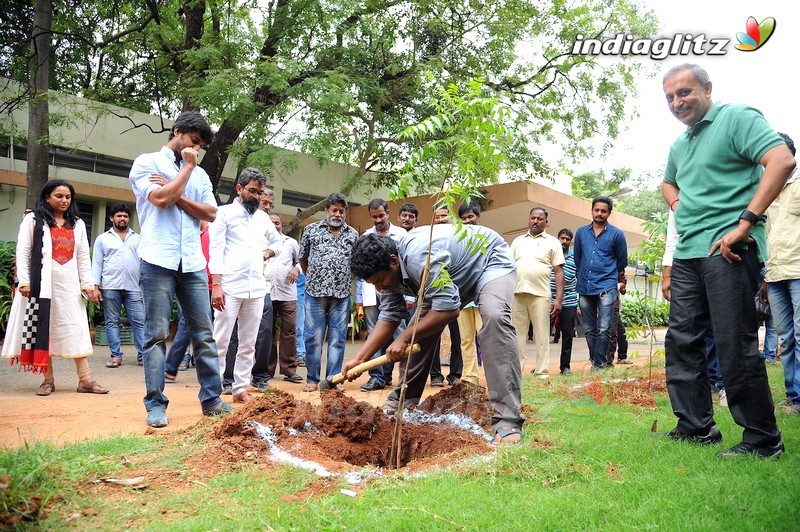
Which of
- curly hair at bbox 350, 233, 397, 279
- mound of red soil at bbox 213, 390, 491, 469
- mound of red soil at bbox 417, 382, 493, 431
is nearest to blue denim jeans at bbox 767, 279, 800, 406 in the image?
mound of red soil at bbox 417, 382, 493, 431

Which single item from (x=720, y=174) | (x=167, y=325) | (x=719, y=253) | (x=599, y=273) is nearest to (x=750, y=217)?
(x=719, y=253)

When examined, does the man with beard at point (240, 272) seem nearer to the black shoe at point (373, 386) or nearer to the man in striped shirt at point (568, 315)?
the black shoe at point (373, 386)

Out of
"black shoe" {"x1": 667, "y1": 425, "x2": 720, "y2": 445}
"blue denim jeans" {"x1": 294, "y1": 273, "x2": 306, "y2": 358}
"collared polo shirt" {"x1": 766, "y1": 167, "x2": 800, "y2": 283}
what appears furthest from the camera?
"blue denim jeans" {"x1": 294, "y1": 273, "x2": 306, "y2": 358}

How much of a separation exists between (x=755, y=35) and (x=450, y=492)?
7826 mm

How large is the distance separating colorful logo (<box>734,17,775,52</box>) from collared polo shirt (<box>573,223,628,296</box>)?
2.80m

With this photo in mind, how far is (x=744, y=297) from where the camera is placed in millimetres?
3652

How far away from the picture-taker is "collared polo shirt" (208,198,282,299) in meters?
6.04

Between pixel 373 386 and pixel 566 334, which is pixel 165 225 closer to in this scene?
pixel 373 386

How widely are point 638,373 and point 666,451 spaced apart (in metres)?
3.76

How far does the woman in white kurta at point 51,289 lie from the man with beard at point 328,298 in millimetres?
2082

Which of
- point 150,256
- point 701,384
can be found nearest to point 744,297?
point 701,384

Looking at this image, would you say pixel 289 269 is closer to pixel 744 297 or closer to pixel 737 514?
pixel 744 297

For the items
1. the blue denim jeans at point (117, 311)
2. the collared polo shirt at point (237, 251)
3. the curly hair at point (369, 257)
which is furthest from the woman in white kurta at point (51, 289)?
the curly hair at point (369, 257)

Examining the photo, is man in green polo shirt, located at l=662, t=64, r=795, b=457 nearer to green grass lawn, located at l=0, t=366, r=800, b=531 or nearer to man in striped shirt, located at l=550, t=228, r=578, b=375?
green grass lawn, located at l=0, t=366, r=800, b=531
